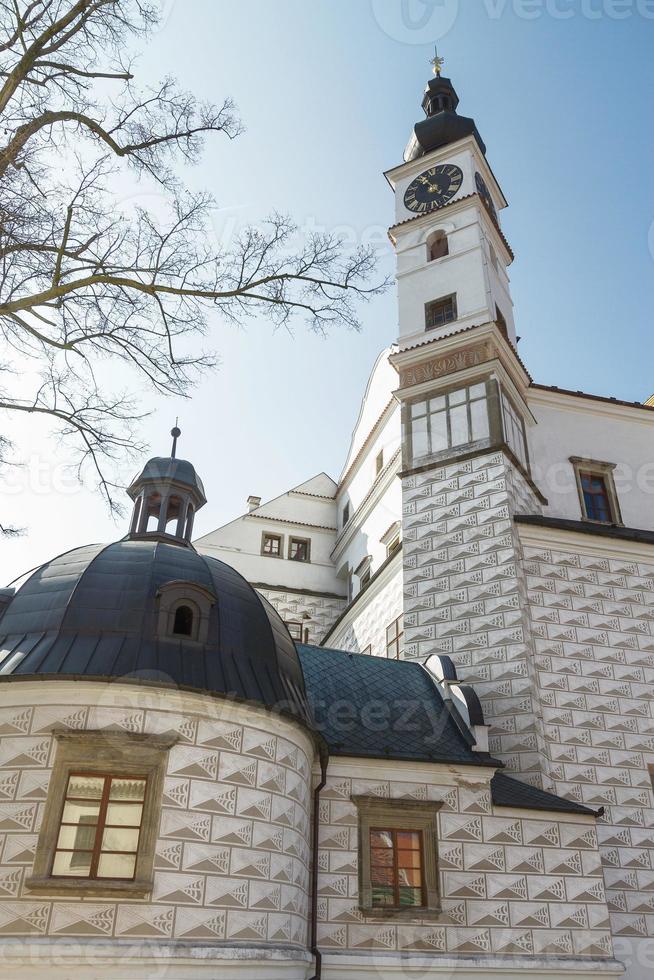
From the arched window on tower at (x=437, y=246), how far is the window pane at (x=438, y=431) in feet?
18.4

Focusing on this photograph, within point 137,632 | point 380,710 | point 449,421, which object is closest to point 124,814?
point 137,632

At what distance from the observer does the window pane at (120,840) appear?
920 centimetres

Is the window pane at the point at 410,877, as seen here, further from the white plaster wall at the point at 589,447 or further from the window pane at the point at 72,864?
the white plaster wall at the point at 589,447

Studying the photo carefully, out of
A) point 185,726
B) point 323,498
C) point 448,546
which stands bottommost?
point 185,726

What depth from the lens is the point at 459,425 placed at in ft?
61.7

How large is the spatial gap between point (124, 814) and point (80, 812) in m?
0.49

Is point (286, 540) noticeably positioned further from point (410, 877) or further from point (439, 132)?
point (410, 877)

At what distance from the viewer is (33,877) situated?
8680 mm

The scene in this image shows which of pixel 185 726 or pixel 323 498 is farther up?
pixel 323 498

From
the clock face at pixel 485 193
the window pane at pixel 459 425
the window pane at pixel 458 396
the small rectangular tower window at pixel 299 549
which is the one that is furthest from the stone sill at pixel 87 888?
the clock face at pixel 485 193

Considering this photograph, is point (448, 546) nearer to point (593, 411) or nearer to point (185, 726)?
point (593, 411)

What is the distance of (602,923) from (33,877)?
8.50 meters

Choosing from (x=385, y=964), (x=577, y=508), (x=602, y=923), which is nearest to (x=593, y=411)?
(x=577, y=508)

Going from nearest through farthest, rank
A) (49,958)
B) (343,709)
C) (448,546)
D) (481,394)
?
(49,958) < (343,709) < (448,546) < (481,394)
